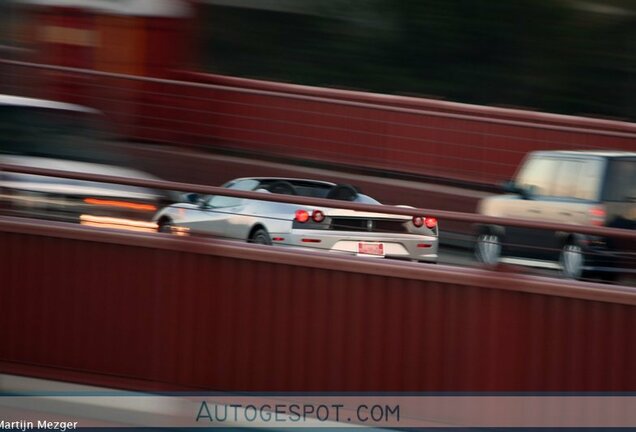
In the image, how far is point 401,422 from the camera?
20.4 ft

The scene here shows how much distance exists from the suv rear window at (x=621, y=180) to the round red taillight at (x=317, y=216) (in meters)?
3.91

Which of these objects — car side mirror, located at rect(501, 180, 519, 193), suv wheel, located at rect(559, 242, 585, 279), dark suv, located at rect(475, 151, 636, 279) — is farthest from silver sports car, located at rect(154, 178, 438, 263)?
car side mirror, located at rect(501, 180, 519, 193)

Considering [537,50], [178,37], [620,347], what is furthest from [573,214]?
[537,50]

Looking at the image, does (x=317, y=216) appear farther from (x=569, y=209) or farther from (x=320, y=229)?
(x=569, y=209)

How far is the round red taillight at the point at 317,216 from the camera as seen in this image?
7738mm

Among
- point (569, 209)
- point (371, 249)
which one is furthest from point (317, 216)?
point (569, 209)

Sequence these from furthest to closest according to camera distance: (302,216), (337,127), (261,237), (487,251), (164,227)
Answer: (337,127) < (302,216) < (261,237) < (164,227) < (487,251)

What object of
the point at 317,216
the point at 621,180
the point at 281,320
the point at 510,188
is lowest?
the point at 281,320

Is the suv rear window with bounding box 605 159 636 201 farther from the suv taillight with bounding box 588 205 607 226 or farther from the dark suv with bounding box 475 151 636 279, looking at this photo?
the suv taillight with bounding box 588 205 607 226

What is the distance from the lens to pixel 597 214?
10.5 metres

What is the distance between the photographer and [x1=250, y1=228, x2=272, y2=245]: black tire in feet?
23.6

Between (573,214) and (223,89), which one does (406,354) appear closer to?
(573,214)

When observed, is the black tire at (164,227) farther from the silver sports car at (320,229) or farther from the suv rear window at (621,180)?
the suv rear window at (621,180)

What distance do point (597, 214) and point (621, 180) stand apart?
1.40 ft
